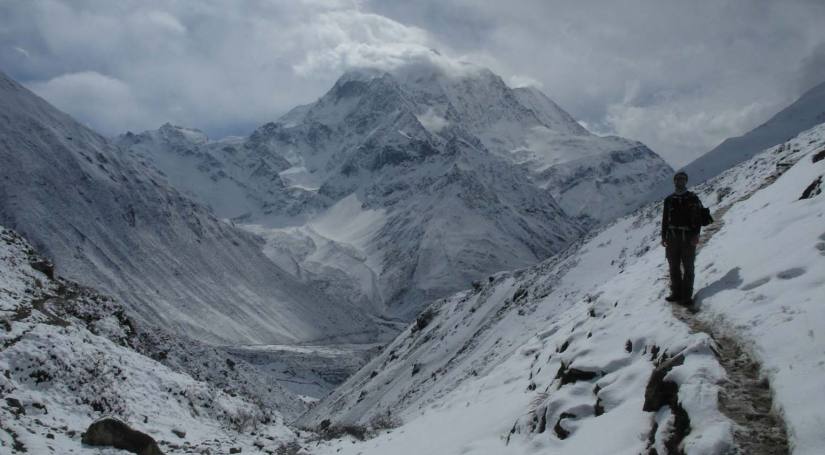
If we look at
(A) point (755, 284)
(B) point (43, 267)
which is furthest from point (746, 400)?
(B) point (43, 267)

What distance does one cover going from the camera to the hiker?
1296 cm

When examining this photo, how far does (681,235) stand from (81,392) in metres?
18.1

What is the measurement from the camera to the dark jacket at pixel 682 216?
1360 cm

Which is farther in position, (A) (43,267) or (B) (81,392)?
(A) (43,267)

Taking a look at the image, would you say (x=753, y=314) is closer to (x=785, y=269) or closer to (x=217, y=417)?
(x=785, y=269)

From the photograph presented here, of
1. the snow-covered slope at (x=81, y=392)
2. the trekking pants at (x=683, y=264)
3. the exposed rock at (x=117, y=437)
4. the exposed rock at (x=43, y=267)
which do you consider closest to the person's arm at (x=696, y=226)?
the trekking pants at (x=683, y=264)

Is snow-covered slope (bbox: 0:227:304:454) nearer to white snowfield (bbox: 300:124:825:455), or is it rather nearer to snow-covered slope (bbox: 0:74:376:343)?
white snowfield (bbox: 300:124:825:455)

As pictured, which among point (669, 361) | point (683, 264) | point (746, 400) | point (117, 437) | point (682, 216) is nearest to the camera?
point (746, 400)

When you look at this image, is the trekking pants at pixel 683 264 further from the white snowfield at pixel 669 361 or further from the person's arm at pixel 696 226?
the white snowfield at pixel 669 361

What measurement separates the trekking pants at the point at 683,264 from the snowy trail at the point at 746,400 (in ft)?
7.17

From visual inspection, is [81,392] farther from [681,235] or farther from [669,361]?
[681,235]

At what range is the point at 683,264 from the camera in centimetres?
1307

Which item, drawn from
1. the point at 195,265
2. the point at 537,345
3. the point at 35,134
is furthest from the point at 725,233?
the point at 35,134

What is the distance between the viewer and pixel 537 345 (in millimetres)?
18469
